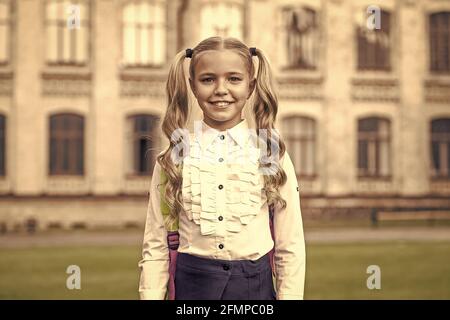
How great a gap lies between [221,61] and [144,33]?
2534cm

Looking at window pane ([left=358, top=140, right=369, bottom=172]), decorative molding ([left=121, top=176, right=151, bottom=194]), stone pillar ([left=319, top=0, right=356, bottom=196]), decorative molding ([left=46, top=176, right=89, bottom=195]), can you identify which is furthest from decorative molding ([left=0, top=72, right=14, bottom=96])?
window pane ([left=358, top=140, right=369, bottom=172])

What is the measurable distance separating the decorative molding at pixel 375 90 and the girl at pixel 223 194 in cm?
2622

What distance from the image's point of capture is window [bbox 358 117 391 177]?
29.4 m

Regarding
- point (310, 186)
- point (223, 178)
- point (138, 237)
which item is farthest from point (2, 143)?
point (223, 178)

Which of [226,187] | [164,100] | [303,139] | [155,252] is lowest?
[155,252]

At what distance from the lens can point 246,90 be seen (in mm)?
3635

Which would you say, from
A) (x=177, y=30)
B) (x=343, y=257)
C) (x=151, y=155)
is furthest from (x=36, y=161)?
(x=343, y=257)

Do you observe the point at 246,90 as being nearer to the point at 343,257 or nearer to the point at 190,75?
the point at 190,75

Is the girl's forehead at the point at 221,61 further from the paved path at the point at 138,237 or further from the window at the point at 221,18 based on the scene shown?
the window at the point at 221,18

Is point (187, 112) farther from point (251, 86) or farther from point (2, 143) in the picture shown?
point (2, 143)

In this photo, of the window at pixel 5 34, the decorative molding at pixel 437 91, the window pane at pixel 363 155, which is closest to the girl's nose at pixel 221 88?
the window at pixel 5 34

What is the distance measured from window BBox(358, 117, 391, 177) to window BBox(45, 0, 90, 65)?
385 inches

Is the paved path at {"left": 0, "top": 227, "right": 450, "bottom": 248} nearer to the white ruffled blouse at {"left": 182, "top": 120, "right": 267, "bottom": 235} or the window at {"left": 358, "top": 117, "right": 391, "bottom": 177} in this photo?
the window at {"left": 358, "top": 117, "right": 391, "bottom": 177}

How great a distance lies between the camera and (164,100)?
27.8 m
